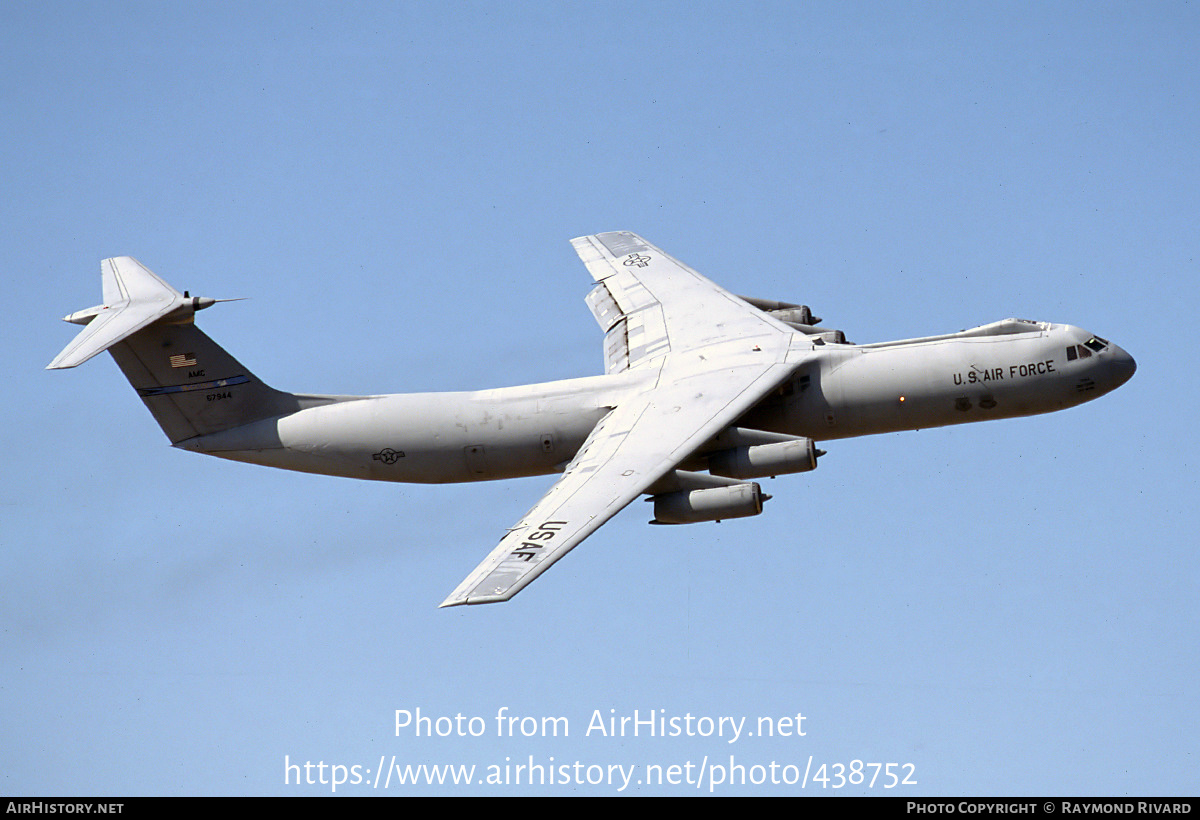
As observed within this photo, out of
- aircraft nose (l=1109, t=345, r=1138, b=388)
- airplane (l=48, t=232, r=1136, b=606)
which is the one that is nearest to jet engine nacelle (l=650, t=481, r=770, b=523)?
airplane (l=48, t=232, r=1136, b=606)

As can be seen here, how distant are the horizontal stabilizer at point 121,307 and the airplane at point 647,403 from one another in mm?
41

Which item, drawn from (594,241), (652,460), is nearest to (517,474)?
(652,460)

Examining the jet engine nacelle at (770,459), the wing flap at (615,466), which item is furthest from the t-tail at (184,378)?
the jet engine nacelle at (770,459)

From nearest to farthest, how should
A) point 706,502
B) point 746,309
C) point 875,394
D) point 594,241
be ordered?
point 706,502
point 875,394
point 746,309
point 594,241

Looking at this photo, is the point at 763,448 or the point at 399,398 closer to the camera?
the point at 763,448

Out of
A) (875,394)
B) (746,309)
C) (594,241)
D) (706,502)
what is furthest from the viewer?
(594,241)

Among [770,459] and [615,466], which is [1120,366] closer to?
[770,459]

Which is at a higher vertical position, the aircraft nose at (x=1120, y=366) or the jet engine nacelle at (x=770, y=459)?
the aircraft nose at (x=1120, y=366)

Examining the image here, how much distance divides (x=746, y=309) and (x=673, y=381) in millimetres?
4142

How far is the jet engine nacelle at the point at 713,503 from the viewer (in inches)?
1216

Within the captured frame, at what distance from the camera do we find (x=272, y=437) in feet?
116

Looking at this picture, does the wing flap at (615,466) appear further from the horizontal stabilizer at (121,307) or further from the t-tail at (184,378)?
the horizontal stabilizer at (121,307)

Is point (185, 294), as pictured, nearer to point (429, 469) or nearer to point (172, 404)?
point (172, 404)

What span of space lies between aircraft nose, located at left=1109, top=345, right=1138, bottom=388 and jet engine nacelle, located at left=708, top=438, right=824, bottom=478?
6.81 m
